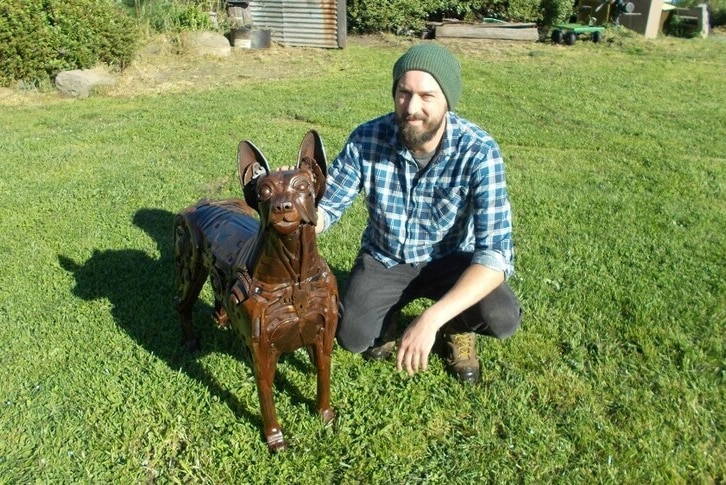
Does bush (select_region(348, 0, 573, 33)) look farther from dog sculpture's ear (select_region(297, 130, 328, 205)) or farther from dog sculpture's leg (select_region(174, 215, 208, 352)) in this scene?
dog sculpture's ear (select_region(297, 130, 328, 205))

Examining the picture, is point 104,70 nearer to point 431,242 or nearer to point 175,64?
point 175,64

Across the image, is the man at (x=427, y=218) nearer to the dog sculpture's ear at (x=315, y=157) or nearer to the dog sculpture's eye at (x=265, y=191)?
the dog sculpture's ear at (x=315, y=157)

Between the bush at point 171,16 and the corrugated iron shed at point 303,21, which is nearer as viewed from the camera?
the bush at point 171,16

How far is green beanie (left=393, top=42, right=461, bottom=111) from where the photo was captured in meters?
2.80

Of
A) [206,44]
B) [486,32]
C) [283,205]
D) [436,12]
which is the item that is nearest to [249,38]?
[206,44]

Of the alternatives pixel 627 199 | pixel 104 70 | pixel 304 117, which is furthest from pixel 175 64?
pixel 627 199

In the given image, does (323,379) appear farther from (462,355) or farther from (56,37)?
(56,37)

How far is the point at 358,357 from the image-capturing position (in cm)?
365

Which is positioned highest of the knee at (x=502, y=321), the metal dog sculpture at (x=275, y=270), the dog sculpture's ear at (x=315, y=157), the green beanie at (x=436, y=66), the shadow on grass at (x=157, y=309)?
the green beanie at (x=436, y=66)

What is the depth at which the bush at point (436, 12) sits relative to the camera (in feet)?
51.3

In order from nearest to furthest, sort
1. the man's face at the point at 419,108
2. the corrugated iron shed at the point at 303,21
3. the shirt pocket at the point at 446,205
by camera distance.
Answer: the man's face at the point at 419,108, the shirt pocket at the point at 446,205, the corrugated iron shed at the point at 303,21

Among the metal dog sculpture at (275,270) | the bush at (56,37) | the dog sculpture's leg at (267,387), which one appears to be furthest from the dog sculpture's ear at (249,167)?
the bush at (56,37)

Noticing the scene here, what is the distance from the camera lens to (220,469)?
9.44 ft

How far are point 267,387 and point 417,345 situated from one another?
701mm
